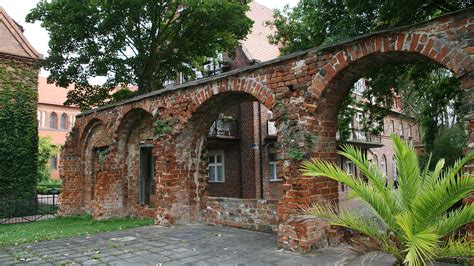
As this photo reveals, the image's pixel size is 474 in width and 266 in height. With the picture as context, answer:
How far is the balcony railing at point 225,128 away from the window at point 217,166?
4.12 feet

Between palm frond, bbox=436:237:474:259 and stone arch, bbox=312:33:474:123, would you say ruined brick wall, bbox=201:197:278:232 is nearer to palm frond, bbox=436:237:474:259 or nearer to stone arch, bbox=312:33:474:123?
stone arch, bbox=312:33:474:123

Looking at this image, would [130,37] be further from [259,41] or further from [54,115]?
[54,115]

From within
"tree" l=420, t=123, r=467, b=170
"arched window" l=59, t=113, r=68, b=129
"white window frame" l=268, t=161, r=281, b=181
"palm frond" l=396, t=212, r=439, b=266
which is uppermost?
"arched window" l=59, t=113, r=68, b=129

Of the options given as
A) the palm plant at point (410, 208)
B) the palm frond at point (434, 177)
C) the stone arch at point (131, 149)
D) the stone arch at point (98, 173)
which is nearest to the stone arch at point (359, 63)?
the palm frond at point (434, 177)

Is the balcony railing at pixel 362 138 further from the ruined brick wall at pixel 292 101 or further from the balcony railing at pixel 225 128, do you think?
the ruined brick wall at pixel 292 101

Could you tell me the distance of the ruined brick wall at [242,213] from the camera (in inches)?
340

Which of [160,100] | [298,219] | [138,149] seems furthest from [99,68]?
[298,219]

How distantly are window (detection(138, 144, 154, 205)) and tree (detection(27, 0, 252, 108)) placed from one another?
572 centimetres

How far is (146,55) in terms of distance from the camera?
691 inches

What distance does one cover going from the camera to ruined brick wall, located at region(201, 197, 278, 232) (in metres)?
8.64

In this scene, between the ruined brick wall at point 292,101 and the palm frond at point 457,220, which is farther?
the ruined brick wall at point 292,101

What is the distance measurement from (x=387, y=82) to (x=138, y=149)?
327 inches

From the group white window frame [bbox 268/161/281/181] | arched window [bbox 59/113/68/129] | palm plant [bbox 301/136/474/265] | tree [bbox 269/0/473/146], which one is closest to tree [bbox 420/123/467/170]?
tree [bbox 269/0/473/146]

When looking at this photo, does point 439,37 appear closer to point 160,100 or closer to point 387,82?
point 387,82
